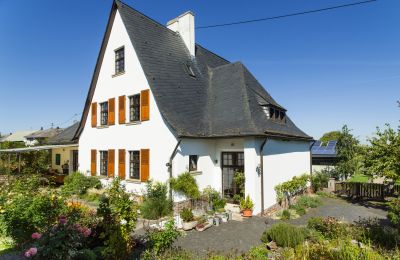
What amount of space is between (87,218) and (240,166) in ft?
24.3

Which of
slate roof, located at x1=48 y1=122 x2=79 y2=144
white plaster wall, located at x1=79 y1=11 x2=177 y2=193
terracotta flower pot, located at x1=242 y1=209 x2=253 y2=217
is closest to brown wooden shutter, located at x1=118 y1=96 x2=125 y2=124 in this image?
white plaster wall, located at x1=79 y1=11 x2=177 y2=193

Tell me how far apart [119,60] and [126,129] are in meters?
4.37

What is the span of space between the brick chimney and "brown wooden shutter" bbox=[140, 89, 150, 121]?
5.87 meters

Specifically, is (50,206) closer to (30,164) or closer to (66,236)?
(66,236)

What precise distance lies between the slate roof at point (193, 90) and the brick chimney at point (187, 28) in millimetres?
405

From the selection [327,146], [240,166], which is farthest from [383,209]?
[327,146]

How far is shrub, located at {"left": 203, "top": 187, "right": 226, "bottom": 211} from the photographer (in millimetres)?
12773

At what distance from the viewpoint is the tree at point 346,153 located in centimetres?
2110

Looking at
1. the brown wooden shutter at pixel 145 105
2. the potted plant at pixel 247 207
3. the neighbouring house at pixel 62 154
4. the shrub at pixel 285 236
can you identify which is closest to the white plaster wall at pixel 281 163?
the potted plant at pixel 247 207

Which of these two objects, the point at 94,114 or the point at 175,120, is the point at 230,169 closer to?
the point at 175,120

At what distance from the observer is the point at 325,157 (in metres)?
25.1

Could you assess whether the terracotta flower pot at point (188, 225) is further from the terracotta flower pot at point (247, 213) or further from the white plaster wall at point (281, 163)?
the white plaster wall at point (281, 163)

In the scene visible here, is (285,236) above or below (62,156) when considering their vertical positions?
below

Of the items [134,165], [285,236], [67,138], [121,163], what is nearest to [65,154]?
[67,138]
